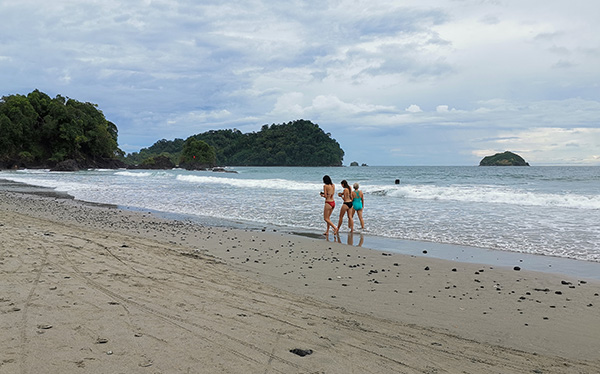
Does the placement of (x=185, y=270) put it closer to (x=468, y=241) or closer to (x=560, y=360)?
(x=560, y=360)

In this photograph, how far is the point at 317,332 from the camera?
12.0 ft

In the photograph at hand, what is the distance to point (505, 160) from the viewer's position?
128 m

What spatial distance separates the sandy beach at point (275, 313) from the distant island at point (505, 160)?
135601 mm

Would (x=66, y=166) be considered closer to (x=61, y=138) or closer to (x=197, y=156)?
(x=61, y=138)

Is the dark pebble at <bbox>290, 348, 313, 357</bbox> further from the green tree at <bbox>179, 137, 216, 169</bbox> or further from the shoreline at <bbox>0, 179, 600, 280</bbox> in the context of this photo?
the green tree at <bbox>179, 137, 216, 169</bbox>

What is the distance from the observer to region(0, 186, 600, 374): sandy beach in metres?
2.97

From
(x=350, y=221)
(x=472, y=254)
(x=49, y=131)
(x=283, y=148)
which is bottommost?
(x=472, y=254)

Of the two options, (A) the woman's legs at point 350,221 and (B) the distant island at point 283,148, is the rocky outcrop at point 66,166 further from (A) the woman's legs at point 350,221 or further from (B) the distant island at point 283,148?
(A) the woman's legs at point 350,221

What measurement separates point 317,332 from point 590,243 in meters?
8.65

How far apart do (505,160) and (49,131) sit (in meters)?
127

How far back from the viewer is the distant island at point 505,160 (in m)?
126

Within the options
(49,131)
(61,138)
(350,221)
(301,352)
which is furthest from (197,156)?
(301,352)

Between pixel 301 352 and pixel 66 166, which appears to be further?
pixel 66 166

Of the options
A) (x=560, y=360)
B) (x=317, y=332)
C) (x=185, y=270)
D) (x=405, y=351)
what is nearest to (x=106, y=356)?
(x=317, y=332)
